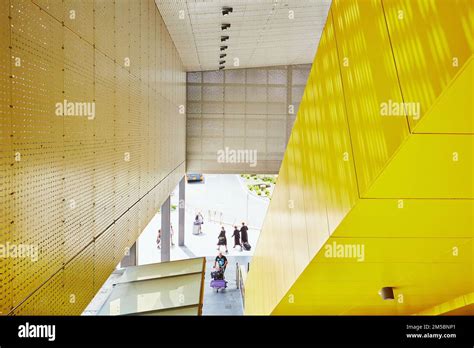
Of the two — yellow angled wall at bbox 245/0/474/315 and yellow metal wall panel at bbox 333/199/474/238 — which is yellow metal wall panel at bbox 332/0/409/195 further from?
yellow metal wall panel at bbox 333/199/474/238

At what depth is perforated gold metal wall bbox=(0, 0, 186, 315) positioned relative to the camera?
3.16 metres

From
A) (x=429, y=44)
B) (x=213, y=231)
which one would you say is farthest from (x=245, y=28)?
(x=213, y=231)

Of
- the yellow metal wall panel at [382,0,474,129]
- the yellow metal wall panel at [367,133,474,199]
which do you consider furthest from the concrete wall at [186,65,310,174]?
the yellow metal wall panel at [382,0,474,129]

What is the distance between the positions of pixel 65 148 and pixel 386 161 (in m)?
3.18

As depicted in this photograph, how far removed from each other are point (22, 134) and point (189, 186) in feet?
104

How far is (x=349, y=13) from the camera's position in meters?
3.58

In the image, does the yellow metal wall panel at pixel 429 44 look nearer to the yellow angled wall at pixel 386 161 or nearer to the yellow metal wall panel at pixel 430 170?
the yellow angled wall at pixel 386 161

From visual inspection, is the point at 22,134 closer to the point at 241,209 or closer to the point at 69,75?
the point at 69,75

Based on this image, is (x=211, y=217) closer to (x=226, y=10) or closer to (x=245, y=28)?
(x=245, y=28)

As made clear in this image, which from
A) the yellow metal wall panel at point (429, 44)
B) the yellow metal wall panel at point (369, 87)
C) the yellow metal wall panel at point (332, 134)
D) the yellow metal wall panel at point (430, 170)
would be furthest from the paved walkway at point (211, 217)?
the yellow metal wall panel at point (429, 44)

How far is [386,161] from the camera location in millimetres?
2734

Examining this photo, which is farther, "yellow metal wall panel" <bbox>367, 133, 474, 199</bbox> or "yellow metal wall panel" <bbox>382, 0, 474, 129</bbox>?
"yellow metal wall panel" <bbox>367, 133, 474, 199</bbox>

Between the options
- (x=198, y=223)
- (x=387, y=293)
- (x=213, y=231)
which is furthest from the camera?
(x=213, y=231)

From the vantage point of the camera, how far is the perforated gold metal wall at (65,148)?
124 inches
